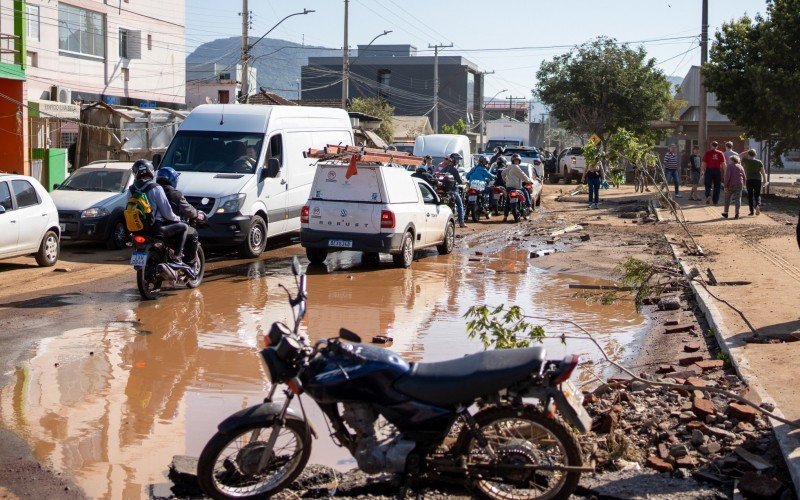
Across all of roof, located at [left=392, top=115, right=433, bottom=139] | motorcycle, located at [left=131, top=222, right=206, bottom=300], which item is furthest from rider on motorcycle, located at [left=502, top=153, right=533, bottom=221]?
roof, located at [left=392, top=115, right=433, bottom=139]

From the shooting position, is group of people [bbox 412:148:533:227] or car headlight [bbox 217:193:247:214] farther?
group of people [bbox 412:148:533:227]

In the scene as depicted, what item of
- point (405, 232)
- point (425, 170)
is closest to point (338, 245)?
point (405, 232)

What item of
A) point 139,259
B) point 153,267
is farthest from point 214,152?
point 139,259

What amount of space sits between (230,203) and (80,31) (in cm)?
2419

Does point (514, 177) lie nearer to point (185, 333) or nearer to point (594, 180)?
point (594, 180)

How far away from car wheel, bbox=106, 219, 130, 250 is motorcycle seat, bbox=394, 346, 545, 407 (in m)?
14.7

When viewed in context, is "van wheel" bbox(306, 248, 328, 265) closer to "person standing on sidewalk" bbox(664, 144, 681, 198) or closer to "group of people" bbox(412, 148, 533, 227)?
"group of people" bbox(412, 148, 533, 227)

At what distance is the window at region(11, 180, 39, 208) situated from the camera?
16125 mm

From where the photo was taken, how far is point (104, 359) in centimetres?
995

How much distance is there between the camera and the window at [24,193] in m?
16.1

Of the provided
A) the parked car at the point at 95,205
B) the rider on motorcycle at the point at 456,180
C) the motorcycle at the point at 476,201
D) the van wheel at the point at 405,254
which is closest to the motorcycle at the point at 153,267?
the van wheel at the point at 405,254

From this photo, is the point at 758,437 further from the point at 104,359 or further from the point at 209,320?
the point at 209,320

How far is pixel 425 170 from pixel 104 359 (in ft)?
53.1

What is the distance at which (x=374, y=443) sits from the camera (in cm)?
569
